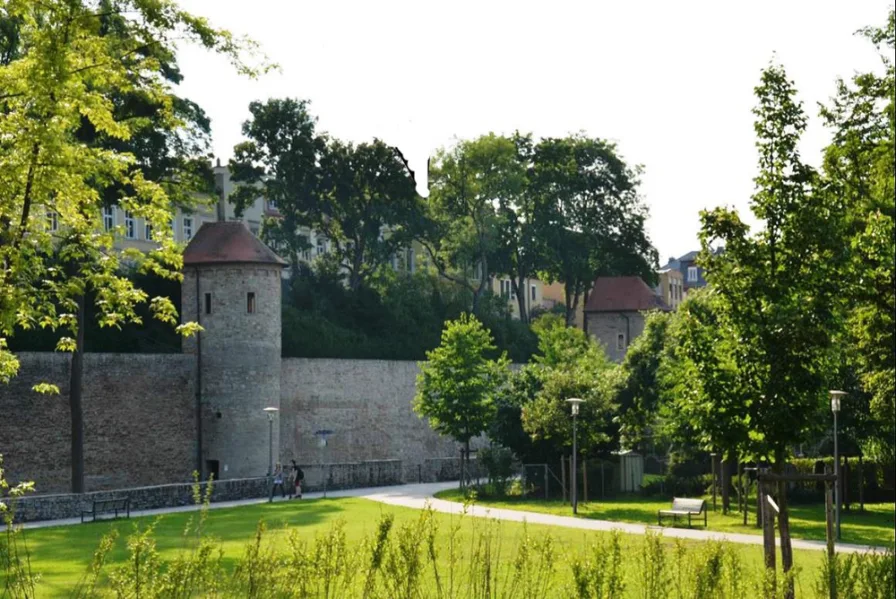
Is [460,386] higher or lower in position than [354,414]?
higher

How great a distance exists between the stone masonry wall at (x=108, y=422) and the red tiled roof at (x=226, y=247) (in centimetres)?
322

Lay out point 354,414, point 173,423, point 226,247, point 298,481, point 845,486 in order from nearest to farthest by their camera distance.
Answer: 1. point 845,486
2. point 298,481
3. point 173,423
4. point 226,247
5. point 354,414

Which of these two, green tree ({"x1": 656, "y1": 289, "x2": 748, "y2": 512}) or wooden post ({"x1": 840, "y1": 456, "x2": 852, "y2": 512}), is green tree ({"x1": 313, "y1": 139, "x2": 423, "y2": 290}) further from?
green tree ({"x1": 656, "y1": 289, "x2": 748, "y2": 512})

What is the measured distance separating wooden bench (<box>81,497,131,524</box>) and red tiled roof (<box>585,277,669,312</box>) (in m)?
39.8

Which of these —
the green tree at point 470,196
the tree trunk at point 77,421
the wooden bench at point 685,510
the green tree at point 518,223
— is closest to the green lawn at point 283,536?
the wooden bench at point 685,510

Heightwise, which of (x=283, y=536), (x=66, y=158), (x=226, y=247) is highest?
(x=226, y=247)

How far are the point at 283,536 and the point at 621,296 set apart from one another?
4818 centimetres

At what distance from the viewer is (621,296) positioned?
2672 inches

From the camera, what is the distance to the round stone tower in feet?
135

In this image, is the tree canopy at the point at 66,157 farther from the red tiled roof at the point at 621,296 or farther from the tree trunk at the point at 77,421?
the red tiled roof at the point at 621,296

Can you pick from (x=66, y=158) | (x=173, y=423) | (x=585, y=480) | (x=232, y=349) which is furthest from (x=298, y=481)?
(x=66, y=158)

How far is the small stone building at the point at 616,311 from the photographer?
67688 mm

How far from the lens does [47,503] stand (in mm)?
30562

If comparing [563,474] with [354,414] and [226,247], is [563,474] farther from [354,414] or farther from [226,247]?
[226,247]
